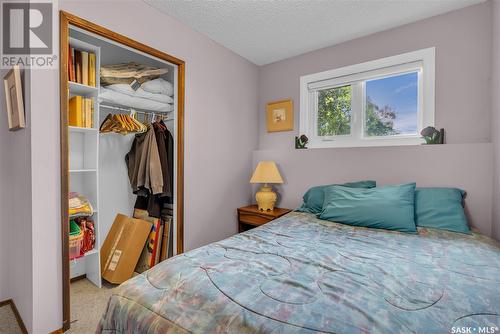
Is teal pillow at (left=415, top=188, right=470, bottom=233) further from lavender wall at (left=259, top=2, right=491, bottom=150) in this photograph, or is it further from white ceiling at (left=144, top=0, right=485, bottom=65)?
white ceiling at (left=144, top=0, right=485, bottom=65)

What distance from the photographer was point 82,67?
200 centimetres

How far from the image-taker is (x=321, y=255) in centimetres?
132

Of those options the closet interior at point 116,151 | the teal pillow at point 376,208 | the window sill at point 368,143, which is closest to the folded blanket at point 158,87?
the closet interior at point 116,151

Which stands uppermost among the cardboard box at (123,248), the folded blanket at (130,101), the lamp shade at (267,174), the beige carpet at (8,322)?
the folded blanket at (130,101)

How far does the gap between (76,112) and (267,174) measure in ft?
6.14

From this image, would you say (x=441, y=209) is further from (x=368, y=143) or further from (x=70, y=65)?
(x=70, y=65)

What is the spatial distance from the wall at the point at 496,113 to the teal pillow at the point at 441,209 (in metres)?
0.22

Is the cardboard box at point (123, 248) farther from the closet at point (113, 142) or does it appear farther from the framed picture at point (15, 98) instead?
the framed picture at point (15, 98)

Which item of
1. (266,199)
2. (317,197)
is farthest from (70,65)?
(317,197)

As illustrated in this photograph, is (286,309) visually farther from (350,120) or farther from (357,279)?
(350,120)

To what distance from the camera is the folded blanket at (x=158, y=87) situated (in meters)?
2.50

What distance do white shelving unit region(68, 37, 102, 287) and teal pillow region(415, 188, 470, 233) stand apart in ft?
8.77

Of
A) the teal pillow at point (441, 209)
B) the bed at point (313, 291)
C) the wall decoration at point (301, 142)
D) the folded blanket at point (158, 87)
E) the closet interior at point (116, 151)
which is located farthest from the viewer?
the wall decoration at point (301, 142)

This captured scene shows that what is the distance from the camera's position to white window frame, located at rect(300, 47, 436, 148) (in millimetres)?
2295
